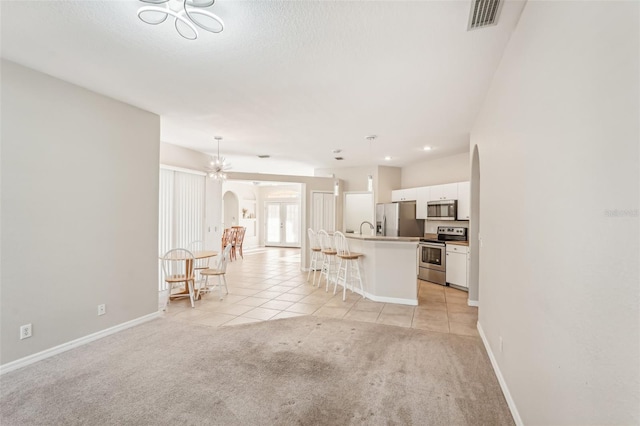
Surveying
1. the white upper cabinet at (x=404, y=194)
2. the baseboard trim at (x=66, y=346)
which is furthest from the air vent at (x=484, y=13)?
the white upper cabinet at (x=404, y=194)

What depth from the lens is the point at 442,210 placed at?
5.98 meters

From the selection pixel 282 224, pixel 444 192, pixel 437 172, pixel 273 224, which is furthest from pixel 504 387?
pixel 273 224

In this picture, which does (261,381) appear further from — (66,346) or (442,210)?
(442,210)

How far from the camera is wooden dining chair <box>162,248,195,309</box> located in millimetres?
4382

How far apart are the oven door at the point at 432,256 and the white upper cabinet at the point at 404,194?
1183mm

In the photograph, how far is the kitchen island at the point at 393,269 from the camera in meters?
4.53

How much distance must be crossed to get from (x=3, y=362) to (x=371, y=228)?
6699mm

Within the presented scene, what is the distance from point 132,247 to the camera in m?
3.64

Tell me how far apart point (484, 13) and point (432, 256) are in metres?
4.89

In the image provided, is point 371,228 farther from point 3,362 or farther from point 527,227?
point 3,362

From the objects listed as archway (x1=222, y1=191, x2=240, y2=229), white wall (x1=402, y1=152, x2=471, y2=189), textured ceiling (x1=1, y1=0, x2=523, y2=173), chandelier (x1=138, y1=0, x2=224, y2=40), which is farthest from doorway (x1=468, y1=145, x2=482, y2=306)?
archway (x1=222, y1=191, x2=240, y2=229)

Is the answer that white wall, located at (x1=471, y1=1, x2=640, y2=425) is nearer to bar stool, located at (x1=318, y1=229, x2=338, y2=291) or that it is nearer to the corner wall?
bar stool, located at (x1=318, y1=229, x2=338, y2=291)

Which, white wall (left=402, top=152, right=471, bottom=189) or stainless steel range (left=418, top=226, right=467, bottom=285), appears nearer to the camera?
stainless steel range (left=418, top=226, right=467, bottom=285)

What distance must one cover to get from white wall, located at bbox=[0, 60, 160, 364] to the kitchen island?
3.21 m
